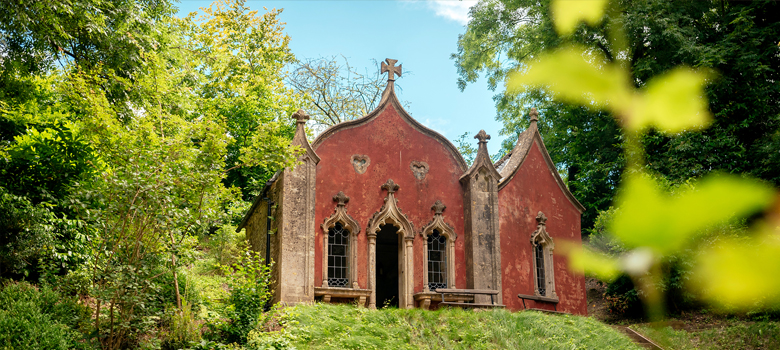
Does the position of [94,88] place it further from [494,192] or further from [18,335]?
[494,192]

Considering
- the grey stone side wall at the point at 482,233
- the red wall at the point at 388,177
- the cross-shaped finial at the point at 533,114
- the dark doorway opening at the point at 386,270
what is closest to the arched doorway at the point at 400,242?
the red wall at the point at 388,177

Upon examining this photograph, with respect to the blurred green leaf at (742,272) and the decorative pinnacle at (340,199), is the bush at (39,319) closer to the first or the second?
the decorative pinnacle at (340,199)

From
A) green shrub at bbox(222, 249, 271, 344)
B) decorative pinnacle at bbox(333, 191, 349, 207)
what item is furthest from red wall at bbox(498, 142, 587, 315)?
green shrub at bbox(222, 249, 271, 344)

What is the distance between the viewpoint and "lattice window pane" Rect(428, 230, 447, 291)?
18.2 m

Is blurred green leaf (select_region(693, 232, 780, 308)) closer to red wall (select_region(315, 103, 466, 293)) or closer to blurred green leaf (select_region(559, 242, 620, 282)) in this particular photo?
blurred green leaf (select_region(559, 242, 620, 282))

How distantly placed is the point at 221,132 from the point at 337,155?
4.31m

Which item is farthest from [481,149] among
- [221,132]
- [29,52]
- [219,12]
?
[219,12]

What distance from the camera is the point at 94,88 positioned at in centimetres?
1559

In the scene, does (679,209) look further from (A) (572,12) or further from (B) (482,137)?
(B) (482,137)

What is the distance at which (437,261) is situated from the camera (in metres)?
18.6

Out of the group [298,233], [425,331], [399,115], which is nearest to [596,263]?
[425,331]

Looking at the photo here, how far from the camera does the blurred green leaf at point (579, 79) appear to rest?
54.9 inches

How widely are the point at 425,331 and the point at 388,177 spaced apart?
16.8 ft

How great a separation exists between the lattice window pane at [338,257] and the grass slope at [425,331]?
1.63 m
